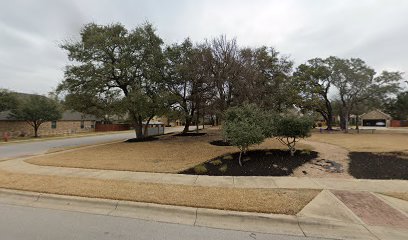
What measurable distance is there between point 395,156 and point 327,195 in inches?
301

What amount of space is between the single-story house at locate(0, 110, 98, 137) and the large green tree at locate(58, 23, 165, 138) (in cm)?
626

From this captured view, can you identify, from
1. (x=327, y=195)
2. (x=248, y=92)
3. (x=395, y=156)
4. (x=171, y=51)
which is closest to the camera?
(x=327, y=195)

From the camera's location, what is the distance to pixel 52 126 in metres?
37.7

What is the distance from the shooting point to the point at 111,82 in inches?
792

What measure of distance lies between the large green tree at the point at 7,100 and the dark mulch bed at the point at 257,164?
94.8 feet

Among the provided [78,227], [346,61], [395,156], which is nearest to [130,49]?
[78,227]

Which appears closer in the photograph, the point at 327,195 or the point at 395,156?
the point at 327,195

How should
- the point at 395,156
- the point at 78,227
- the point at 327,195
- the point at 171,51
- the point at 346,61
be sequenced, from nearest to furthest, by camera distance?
the point at 78,227 → the point at 327,195 → the point at 395,156 → the point at 171,51 → the point at 346,61

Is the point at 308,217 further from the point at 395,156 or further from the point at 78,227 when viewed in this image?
the point at 395,156

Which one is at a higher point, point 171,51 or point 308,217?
point 171,51

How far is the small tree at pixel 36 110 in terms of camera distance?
30.1 metres

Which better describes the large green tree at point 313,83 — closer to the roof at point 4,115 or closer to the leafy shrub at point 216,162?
the leafy shrub at point 216,162

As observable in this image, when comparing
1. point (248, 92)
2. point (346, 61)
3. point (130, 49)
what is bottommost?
point (248, 92)

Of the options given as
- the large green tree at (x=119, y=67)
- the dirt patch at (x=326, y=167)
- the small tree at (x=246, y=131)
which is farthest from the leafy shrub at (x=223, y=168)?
the large green tree at (x=119, y=67)
